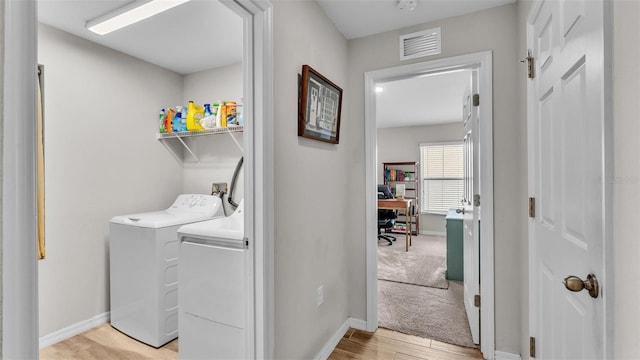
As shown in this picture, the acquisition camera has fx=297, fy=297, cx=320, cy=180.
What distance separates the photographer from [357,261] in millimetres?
2416

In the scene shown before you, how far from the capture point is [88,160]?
7.92 feet

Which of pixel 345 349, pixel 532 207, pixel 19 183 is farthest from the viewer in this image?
pixel 345 349

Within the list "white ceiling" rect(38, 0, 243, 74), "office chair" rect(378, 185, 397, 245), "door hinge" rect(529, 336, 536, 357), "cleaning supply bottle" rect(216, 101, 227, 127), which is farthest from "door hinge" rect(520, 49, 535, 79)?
"office chair" rect(378, 185, 397, 245)

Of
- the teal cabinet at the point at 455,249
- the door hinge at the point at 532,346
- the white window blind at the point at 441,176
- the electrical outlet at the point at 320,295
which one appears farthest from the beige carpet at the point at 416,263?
the electrical outlet at the point at 320,295

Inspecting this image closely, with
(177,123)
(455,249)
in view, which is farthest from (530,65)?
(177,123)

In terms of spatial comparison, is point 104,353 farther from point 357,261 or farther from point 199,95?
point 199,95

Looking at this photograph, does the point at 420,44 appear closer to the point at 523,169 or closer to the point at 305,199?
the point at 523,169

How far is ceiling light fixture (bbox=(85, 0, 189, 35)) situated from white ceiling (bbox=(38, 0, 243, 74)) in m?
0.03

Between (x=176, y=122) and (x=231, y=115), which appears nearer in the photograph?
(x=231, y=115)

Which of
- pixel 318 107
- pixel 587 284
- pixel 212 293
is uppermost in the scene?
pixel 318 107

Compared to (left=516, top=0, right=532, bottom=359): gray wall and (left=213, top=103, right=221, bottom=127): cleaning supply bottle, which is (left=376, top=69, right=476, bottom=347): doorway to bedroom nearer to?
(left=516, top=0, right=532, bottom=359): gray wall

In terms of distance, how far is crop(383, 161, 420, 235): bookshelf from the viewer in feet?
22.0

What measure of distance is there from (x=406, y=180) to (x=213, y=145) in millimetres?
4952

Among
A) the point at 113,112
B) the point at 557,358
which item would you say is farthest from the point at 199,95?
the point at 557,358
